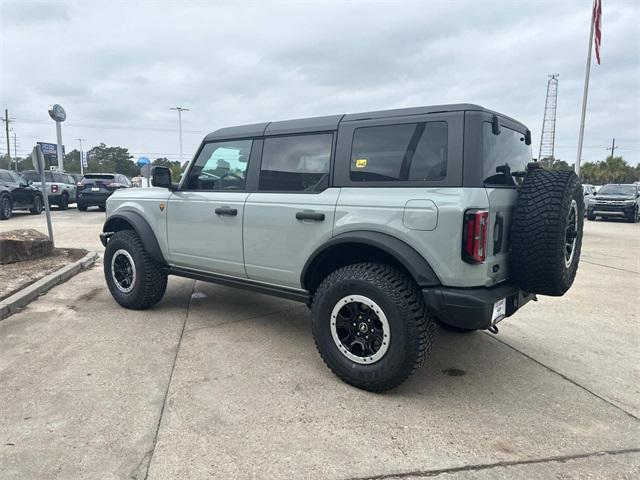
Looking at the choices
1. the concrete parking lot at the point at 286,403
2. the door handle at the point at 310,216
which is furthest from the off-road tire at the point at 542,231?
the door handle at the point at 310,216

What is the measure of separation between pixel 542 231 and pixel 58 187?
19472mm

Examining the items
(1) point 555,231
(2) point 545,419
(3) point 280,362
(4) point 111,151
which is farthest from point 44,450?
(4) point 111,151

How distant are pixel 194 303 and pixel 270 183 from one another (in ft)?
7.06

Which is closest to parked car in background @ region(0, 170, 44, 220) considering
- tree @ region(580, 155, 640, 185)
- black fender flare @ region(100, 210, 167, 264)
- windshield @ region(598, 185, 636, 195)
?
black fender flare @ region(100, 210, 167, 264)

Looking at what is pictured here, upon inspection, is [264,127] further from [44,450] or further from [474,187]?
[44,450]

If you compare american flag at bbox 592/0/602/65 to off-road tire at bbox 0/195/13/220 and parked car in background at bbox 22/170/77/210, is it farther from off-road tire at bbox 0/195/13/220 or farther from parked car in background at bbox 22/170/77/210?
parked car in background at bbox 22/170/77/210

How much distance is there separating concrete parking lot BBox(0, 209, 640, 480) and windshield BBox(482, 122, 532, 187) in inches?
58.9

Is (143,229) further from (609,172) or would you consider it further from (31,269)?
(609,172)

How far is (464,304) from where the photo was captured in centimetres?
274

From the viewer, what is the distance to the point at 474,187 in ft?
9.09

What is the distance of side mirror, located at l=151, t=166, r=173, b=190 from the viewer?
439cm

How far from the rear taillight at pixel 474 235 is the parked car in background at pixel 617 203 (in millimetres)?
18358

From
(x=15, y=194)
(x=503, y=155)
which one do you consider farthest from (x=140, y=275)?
(x=15, y=194)

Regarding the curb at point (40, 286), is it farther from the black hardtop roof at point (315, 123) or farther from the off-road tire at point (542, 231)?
the off-road tire at point (542, 231)
